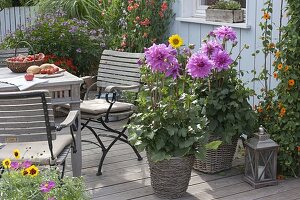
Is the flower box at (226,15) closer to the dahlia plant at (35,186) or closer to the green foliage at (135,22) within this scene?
the green foliage at (135,22)

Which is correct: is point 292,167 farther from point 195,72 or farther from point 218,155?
point 195,72

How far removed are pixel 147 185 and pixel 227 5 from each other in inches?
82.3

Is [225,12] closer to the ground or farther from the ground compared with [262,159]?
farther from the ground

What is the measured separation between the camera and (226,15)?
5.32 meters

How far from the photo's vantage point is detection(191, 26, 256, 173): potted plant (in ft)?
13.6

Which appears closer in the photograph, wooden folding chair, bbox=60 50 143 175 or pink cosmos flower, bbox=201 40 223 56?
pink cosmos flower, bbox=201 40 223 56

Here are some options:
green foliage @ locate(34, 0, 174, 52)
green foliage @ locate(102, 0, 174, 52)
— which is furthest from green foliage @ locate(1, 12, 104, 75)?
green foliage @ locate(102, 0, 174, 52)

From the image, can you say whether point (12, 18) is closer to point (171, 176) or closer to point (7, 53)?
point (7, 53)

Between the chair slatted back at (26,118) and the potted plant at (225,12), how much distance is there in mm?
2437

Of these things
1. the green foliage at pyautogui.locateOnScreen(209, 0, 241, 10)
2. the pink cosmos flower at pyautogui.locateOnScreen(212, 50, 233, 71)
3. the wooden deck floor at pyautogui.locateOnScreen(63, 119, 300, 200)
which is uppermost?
the green foliage at pyautogui.locateOnScreen(209, 0, 241, 10)

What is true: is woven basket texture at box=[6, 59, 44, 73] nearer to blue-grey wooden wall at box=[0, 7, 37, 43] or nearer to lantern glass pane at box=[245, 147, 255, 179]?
lantern glass pane at box=[245, 147, 255, 179]

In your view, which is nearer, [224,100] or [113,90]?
[224,100]

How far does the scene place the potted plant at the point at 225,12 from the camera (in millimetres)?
5266

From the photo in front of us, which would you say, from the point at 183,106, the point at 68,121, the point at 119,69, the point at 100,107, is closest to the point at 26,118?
the point at 68,121
